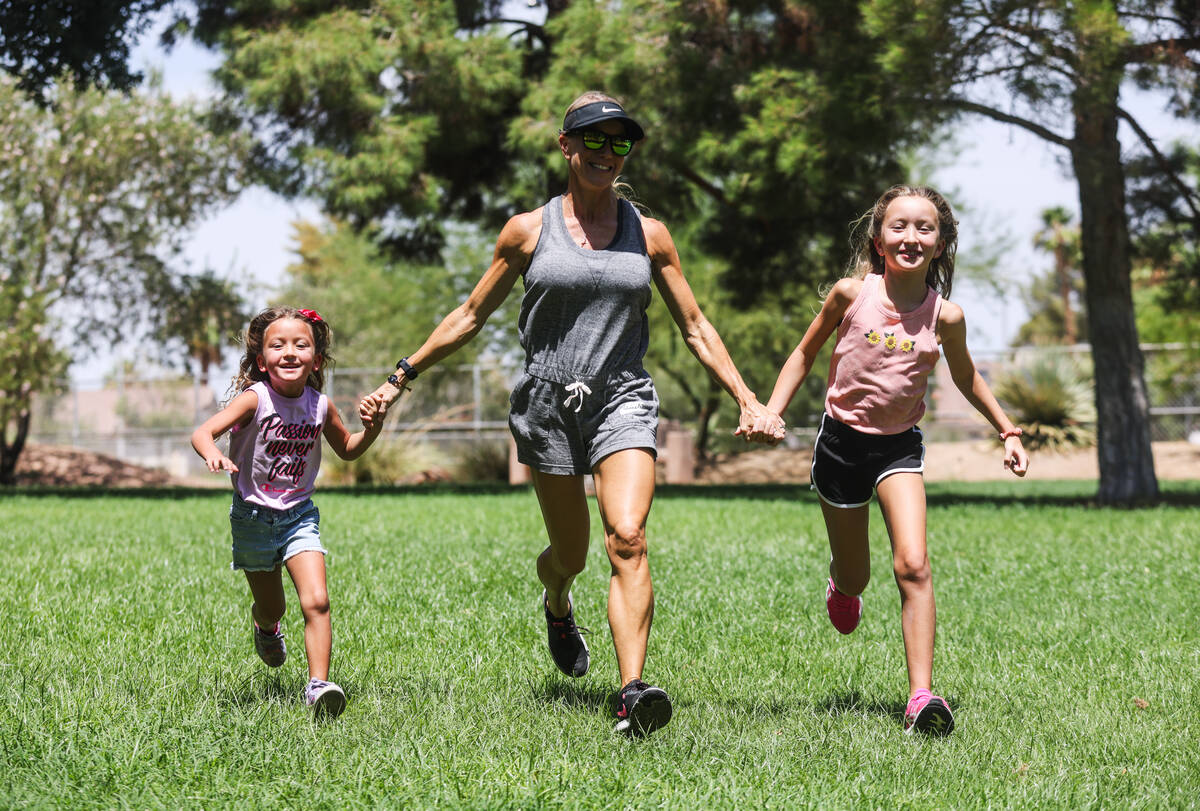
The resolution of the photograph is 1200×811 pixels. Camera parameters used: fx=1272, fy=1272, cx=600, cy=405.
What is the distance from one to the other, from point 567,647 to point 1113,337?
13.2 metres

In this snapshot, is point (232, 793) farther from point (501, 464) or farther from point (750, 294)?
point (501, 464)

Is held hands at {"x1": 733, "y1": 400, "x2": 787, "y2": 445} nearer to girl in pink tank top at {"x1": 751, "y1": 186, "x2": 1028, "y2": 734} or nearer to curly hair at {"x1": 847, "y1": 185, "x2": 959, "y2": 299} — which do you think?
girl in pink tank top at {"x1": 751, "y1": 186, "x2": 1028, "y2": 734}

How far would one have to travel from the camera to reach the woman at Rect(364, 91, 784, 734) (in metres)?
4.60

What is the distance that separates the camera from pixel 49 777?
3.59 meters

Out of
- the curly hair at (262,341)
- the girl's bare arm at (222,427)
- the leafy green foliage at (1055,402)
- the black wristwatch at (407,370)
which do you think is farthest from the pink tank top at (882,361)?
the leafy green foliage at (1055,402)

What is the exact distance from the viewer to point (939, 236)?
16.7ft

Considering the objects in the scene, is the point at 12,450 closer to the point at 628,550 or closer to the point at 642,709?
the point at 628,550

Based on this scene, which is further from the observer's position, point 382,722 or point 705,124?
point 705,124

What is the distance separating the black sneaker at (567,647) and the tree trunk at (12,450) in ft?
72.8

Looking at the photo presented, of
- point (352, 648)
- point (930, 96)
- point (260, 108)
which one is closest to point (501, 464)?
point (260, 108)

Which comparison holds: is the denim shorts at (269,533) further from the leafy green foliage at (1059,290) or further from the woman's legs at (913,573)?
the leafy green foliage at (1059,290)

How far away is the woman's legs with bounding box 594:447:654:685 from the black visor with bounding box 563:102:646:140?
1.19 meters

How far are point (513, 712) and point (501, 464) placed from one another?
71.6 ft

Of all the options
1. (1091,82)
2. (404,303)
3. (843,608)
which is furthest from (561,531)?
(404,303)
